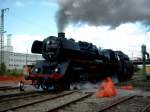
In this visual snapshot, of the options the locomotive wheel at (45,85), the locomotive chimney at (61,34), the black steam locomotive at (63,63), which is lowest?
the locomotive wheel at (45,85)

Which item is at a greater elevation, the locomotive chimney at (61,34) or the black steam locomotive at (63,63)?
the locomotive chimney at (61,34)

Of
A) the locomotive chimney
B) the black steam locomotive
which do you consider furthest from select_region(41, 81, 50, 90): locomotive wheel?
the locomotive chimney

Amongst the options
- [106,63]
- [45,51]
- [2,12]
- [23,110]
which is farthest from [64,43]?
[2,12]

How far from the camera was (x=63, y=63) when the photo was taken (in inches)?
754

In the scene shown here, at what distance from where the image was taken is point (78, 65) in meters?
20.5

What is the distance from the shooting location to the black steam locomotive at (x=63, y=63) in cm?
1881

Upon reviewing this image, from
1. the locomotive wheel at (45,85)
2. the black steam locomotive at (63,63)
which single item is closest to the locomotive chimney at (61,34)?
the black steam locomotive at (63,63)

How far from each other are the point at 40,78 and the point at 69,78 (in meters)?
1.80

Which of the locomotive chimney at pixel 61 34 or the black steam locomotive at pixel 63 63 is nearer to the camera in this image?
the black steam locomotive at pixel 63 63

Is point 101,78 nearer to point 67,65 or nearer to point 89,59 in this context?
point 89,59

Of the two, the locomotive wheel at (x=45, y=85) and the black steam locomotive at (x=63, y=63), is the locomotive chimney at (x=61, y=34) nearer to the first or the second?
the black steam locomotive at (x=63, y=63)

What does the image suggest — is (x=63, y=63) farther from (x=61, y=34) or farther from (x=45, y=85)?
(x=61, y=34)

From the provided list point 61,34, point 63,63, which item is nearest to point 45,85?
point 63,63

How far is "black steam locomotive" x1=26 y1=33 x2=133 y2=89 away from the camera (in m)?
18.8
